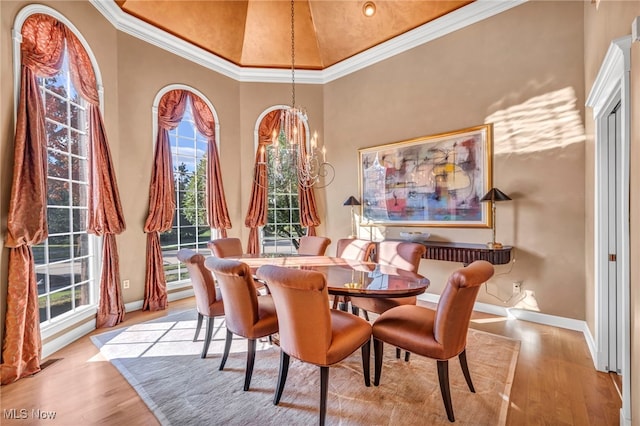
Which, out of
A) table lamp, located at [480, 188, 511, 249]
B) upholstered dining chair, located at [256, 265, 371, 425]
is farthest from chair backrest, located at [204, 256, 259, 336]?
table lamp, located at [480, 188, 511, 249]

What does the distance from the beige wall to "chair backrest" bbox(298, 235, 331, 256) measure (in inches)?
61.4

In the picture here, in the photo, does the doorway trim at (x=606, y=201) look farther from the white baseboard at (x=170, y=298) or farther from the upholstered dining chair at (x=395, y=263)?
the white baseboard at (x=170, y=298)

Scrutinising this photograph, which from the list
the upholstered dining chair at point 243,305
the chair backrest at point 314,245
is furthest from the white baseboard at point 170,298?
the upholstered dining chair at point 243,305

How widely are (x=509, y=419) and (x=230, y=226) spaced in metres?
4.25

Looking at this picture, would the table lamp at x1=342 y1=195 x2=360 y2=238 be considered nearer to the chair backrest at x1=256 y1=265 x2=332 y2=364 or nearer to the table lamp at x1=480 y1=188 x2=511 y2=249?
the table lamp at x1=480 y1=188 x2=511 y2=249

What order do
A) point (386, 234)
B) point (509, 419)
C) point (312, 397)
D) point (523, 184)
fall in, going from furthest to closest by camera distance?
point (386, 234) → point (523, 184) → point (312, 397) → point (509, 419)

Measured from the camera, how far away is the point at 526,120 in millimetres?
3496

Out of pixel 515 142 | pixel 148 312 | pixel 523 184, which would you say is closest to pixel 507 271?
pixel 523 184

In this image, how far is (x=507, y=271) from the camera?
143 inches

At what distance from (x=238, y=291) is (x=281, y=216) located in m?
3.36

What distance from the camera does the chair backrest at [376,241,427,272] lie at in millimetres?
2988

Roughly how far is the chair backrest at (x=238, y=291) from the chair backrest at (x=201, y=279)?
0.32 metres

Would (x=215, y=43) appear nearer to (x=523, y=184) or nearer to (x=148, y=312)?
(x=148, y=312)

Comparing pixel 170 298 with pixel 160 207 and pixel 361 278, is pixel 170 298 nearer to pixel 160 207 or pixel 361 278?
pixel 160 207
